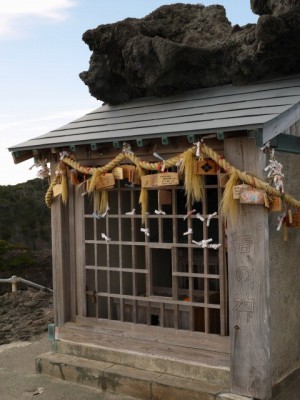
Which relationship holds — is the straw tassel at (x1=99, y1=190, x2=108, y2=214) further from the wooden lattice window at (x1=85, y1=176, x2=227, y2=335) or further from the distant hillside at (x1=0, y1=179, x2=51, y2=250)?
the distant hillside at (x1=0, y1=179, x2=51, y2=250)

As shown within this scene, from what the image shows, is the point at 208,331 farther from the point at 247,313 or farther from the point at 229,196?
the point at 229,196

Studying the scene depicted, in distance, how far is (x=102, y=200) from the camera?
6.02m

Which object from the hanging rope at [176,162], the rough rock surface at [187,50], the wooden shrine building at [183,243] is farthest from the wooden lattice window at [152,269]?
the rough rock surface at [187,50]

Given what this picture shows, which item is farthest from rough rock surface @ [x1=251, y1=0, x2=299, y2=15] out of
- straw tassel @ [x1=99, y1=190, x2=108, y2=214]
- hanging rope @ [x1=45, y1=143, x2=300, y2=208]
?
straw tassel @ [x1=99, y1=190, x2=108, y2=214]

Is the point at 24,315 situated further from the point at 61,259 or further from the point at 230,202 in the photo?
the point at 230,202

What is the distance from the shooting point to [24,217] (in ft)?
75.6

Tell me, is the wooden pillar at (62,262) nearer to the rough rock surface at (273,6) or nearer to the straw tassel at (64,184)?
the straw tassel at (64,184)

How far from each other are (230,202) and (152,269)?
6.76 feet

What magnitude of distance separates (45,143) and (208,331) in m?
3.04

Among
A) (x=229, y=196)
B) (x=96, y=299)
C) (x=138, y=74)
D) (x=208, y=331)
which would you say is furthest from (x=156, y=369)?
(x=138, y=74)

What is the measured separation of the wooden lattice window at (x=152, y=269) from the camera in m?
5.60

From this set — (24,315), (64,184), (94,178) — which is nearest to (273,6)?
(94,178)

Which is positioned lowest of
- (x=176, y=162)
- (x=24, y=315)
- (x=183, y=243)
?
(x=24, y=315)

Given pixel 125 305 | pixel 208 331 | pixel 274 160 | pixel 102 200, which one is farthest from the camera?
pixel 125 305
